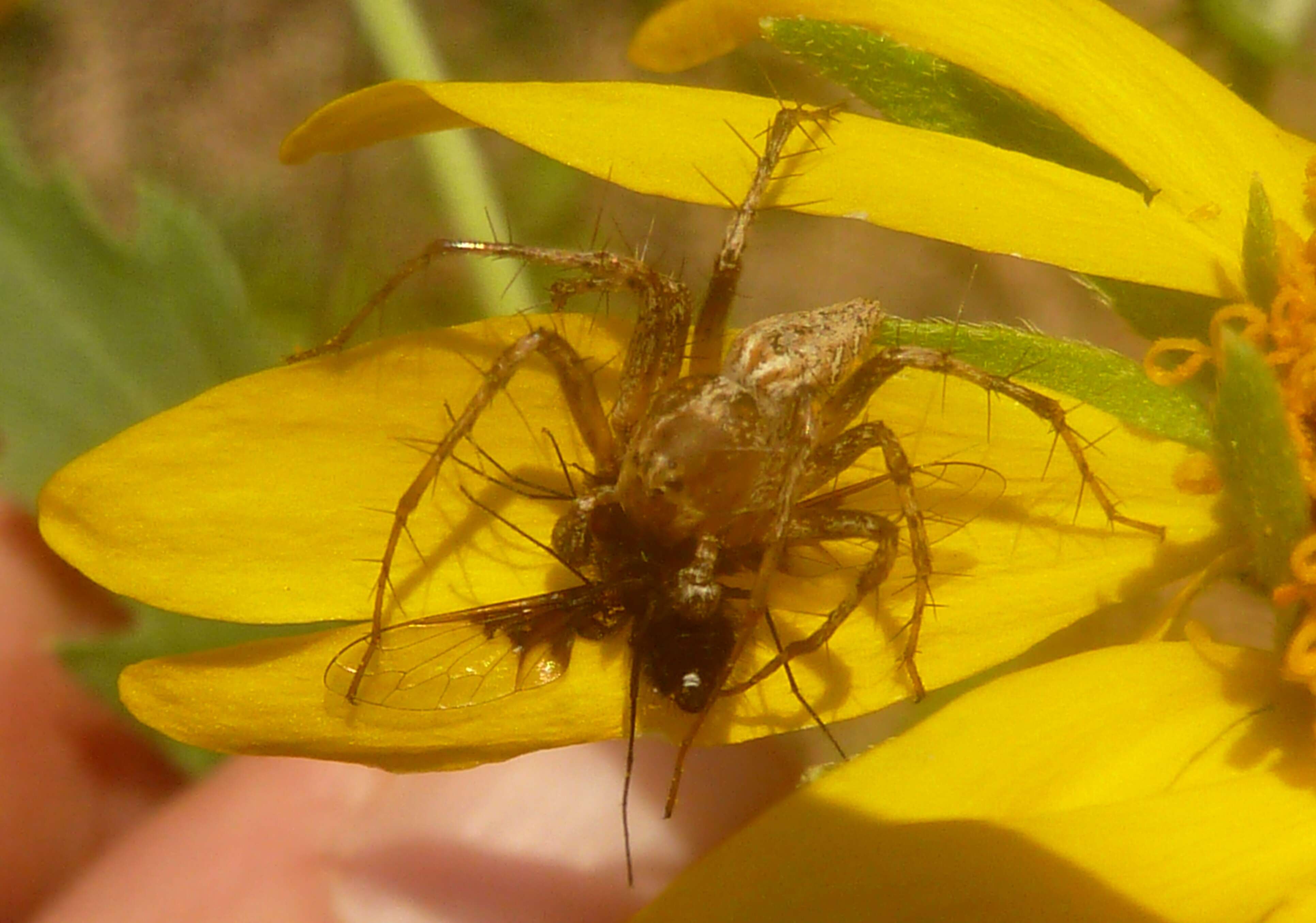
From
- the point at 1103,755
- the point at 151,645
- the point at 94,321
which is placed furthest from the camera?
the point at 94,321

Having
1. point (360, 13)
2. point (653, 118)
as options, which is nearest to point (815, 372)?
point (653, 118)

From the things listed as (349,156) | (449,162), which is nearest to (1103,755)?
(449,162)

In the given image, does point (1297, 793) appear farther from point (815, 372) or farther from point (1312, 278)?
point (815, 372)

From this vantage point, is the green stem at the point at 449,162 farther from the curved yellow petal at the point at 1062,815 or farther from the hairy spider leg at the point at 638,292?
the curved yellow petal at the point at 1062,815

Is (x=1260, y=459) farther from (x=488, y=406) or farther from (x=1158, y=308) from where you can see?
(x=488, y=406)

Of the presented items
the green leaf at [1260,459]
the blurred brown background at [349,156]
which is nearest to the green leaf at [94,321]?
the blurred brown background at [349,156]

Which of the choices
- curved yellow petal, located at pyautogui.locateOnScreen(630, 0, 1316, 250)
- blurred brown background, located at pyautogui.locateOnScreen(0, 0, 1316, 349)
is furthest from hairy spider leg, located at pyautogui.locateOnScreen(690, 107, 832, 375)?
blurred brown background, located at pyautogui.locateOnScreen(0, 0, 1316, 349)

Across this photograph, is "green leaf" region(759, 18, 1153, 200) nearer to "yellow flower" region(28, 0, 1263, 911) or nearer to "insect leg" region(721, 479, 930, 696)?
"yellow flower" region(28, 0, 1263, 911)
